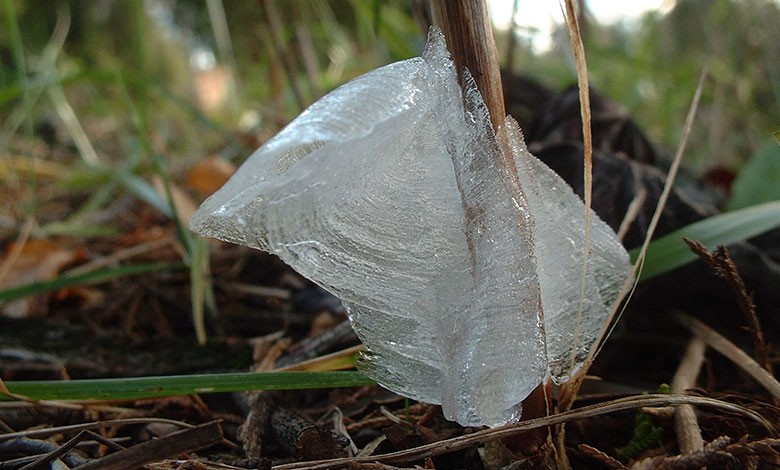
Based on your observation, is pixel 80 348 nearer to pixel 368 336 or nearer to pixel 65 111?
pixel 368 336

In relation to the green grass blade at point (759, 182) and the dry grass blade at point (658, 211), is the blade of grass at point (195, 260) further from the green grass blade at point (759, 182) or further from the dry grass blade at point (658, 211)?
the green grass blade at point (759, 182)

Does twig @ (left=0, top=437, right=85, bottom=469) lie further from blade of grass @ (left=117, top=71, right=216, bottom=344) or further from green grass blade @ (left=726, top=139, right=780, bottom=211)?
green grass blade @ (left=726, top=139, right=780, bottom=211)

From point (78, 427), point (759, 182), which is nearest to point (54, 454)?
point (78, 427)

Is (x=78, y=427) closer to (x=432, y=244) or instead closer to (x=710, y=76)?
(x=432, y=244)

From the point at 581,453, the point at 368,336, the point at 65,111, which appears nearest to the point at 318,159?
the point at 368,336

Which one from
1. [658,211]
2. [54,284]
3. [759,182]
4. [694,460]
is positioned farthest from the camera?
[759,182]

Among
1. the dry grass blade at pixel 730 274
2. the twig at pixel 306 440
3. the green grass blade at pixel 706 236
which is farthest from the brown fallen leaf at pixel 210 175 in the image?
the dry grass blade at pixel 730 274
